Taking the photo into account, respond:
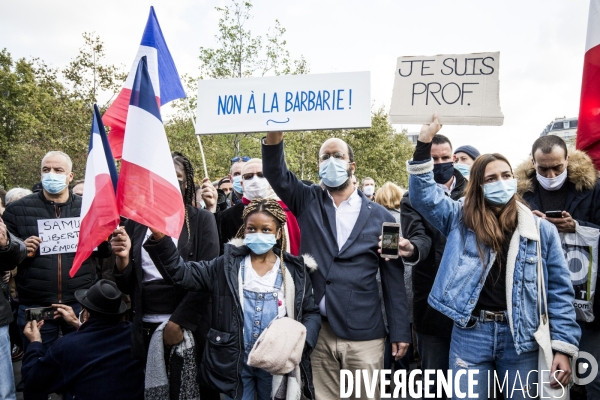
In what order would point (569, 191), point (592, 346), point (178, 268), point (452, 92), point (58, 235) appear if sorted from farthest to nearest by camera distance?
point (58, 235) → point (569, 191) → point (592, 346) → point (452, 92) → point (178, 268)

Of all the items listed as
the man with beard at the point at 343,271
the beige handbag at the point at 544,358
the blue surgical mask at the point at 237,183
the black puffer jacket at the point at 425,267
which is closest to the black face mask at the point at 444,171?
the black puffer jacket at the point at 425,267

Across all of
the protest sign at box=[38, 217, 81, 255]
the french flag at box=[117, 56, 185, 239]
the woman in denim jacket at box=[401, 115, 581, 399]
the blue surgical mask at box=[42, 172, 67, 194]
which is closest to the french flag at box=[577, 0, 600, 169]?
the woman in denim jacket at box=[401, 115, 581, 399]

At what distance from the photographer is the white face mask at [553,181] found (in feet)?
11.2

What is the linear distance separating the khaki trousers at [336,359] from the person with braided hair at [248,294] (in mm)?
209

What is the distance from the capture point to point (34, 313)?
10.9 feet

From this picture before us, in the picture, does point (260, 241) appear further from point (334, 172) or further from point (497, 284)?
point (497, 284)

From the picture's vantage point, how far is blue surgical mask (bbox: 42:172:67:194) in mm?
4213

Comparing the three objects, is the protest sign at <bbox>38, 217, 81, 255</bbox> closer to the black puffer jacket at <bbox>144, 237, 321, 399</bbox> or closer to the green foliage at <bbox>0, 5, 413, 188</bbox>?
the black puffer jacket at <bbox>144, 237, 321, 399</bbox>

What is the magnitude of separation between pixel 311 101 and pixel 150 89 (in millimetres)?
1031

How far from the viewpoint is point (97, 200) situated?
2.88 metres

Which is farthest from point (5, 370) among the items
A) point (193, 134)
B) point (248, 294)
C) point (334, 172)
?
point (193, 134)

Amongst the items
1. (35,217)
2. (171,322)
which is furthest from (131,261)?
(35,217)

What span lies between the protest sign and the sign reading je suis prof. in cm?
183

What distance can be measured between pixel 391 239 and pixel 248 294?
3.19 ft
